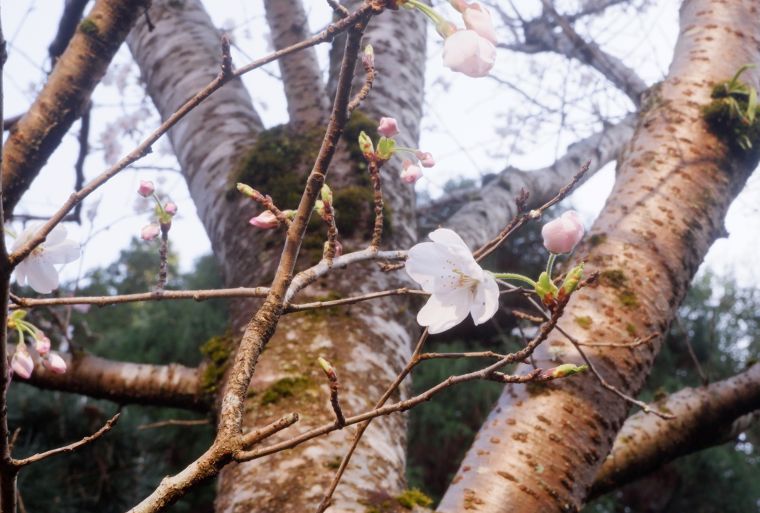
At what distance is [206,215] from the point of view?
1.64 metres

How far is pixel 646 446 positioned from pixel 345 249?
0.74 metres

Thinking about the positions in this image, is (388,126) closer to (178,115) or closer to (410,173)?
(410,173)

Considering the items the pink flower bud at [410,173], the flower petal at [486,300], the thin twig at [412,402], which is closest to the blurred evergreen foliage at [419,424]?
the pink flower bud at [410,173]

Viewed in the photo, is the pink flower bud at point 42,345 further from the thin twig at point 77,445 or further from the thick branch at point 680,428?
the thick branch at point 680,428

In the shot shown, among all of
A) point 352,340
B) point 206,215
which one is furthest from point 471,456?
point 206,215

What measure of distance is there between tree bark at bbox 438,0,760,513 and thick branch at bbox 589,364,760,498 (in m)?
0.26

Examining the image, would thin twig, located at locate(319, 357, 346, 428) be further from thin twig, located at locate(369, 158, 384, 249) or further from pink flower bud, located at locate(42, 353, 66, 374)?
pink flower bud, located at locate(42, 353, 66, 374)

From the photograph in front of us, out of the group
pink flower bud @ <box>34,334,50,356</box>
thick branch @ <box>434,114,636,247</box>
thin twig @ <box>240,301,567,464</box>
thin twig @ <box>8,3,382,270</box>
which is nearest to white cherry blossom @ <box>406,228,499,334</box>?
thin twig @ <box>240,301,567,464</box>

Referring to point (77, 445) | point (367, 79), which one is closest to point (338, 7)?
point (367, 79)

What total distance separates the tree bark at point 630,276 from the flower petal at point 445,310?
32 cm

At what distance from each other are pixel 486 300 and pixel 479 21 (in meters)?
0.28

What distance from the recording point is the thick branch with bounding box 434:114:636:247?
1.90 m

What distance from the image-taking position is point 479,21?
0.63 m

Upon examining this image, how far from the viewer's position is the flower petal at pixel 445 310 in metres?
0.64
